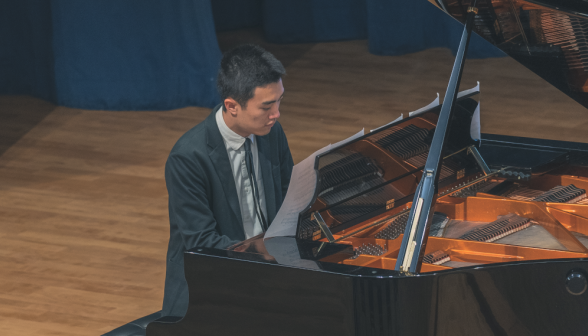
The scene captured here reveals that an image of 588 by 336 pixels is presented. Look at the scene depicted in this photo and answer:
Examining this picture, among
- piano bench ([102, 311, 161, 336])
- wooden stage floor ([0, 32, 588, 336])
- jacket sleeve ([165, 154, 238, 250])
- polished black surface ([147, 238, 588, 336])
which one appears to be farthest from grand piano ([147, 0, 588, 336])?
wooden stage floor ([0, 32, 588, 336])

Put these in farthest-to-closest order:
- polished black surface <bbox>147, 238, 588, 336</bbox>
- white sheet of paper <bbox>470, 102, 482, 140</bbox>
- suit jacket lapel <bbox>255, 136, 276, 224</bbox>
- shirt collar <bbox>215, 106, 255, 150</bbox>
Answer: white sheet of paper <bbox>470, 102, 482, 140</bbox>
suit jacket lapel <bbox>255, 136, 276, 224</bbox>
shirt collar <bbox>215, 106, 255, 150</bbox>
polished black surface <bbox>147, 238, 588, 336</bbox>

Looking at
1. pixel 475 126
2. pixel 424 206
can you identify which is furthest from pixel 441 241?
pixel 475 126

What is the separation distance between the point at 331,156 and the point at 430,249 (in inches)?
17.3

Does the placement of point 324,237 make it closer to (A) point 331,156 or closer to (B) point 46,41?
(A) point 331,156

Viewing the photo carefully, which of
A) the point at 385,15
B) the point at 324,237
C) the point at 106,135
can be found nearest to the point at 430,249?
the point at 324,237

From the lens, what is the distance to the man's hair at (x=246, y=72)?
2266 mm

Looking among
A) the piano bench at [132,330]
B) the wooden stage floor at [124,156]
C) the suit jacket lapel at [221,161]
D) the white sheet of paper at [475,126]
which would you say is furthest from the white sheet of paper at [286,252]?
the wooden stage floor at [124,156]

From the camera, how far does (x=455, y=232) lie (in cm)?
260

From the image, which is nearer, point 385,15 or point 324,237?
point 324,237

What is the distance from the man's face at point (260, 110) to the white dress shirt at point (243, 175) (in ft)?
0.30

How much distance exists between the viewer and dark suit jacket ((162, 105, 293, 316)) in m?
2.35

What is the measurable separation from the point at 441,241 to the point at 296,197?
0.49 m

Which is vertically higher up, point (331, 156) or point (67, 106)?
point (331, 156)

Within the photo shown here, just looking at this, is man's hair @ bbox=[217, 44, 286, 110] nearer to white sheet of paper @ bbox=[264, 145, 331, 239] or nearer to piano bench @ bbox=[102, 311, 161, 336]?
white sheet of paper @ bbox=[264, 145, 331, 239]
